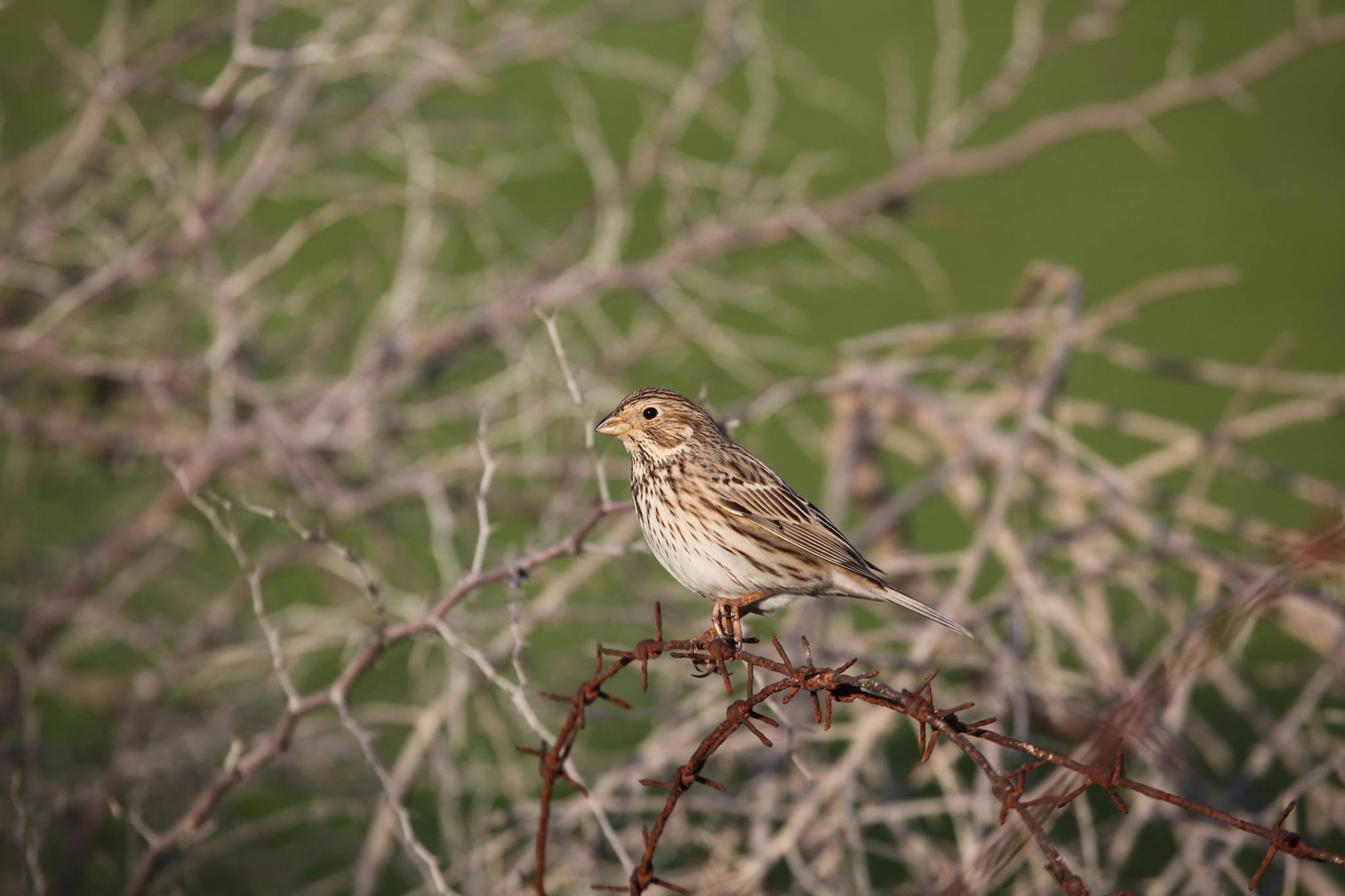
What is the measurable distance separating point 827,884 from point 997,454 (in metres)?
1.41

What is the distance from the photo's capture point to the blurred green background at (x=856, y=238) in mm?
5617

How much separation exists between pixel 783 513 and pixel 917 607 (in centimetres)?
41

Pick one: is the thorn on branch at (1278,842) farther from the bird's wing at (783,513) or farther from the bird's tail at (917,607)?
the bird's wing at (783,513)

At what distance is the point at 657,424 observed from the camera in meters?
2.97

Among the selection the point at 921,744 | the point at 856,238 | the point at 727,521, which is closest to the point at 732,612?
the point at 727,521

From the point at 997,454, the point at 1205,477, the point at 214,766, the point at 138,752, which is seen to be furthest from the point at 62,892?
the point at 1205,477

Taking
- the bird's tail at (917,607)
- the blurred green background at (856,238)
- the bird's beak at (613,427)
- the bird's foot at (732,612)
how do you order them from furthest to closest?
the blurred green background at (856,238)
the bird's beak at (613,427)
the bird's foot at (732,612)
the bird's tail at (917,607)

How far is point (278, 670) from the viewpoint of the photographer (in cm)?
287

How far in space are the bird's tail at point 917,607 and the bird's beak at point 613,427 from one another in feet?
2.24

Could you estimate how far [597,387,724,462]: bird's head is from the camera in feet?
9.48

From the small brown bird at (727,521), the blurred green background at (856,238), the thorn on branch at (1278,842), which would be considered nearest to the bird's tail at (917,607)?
the small brown bird at (727,521)

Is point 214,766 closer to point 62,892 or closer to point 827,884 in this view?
point 62,892

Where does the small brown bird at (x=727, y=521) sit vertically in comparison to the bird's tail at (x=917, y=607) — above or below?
above

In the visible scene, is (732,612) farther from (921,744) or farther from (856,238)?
(856,238)
